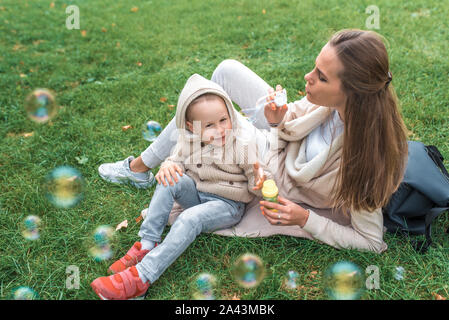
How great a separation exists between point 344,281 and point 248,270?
19.9 inches

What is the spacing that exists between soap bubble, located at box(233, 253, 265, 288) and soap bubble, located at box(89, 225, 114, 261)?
760mm

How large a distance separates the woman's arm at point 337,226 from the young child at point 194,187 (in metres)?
0.20

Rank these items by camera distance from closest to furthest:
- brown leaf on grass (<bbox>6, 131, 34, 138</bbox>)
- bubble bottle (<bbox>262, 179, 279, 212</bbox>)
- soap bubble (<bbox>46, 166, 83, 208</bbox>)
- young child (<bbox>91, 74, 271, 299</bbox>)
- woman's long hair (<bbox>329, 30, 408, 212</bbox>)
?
1. woman's long hair (<bbox>329, 30, 408, 212</bbox>)
2. bubble bottle (<bbox>262, 179, 279, 212</bbox>)
3. young child (<bbox>91, 74, 271, 299</bbox>)
4. soap bubble (<bbox>46, 166, 83, 208</bbox>)
5. brown leaf on grass (<bbox>6, 131, 34, 138</bbox>)

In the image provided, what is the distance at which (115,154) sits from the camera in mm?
3051

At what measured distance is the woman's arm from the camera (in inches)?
76.7

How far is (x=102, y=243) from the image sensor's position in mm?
2307

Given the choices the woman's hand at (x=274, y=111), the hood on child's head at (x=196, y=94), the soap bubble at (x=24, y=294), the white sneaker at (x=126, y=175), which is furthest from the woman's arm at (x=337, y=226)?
the soap bubble at (x=24, y=294)

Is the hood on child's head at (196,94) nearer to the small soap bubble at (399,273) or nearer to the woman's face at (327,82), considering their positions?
the woman's face at (327,82)

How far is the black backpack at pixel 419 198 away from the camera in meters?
1.99

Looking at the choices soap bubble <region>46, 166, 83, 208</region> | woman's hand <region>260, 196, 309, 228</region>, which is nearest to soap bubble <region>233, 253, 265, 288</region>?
woman's hand <region>260, 196, 309, 228</region>

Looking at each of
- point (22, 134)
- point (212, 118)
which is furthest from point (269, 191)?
point (22, 134)

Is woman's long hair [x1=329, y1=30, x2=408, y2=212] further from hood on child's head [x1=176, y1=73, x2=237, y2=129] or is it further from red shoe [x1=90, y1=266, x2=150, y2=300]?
red shoe [x1=90, y1=266, x2=150, y2=300]

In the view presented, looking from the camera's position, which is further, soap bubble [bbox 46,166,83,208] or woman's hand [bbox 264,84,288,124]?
soap bubble [bbox 46,166,83,208]

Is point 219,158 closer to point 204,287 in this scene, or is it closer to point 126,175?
point 204,287
